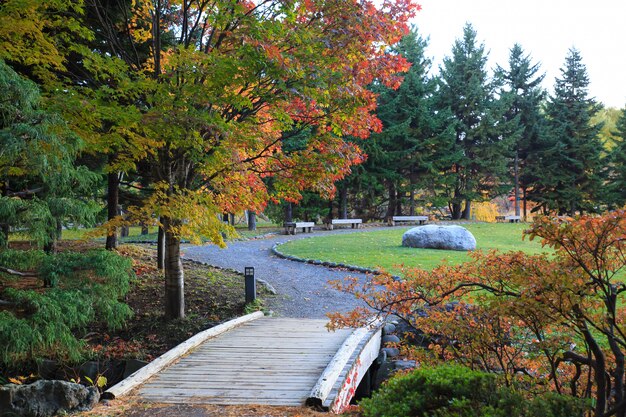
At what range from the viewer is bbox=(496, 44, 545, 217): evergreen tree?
30.8 metres

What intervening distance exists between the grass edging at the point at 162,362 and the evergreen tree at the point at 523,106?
92.9 feet

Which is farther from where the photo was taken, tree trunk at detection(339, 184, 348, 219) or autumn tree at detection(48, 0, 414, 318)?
tree trunk at detection(339, 184, 348, 219)

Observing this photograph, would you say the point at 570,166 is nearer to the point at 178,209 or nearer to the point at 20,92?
the point at 178,209

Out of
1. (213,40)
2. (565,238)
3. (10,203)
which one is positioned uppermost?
(213,40)

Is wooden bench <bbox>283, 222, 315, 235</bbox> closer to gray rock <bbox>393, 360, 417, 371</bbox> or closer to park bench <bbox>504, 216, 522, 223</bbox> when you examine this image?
park bench <bbox>504, 216, 522, 223</bbox>

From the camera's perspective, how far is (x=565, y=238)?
288 centimetres

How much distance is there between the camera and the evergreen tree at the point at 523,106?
30812 mm

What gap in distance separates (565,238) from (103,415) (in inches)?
150

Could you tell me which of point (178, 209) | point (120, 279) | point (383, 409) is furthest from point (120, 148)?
point (383, 409)

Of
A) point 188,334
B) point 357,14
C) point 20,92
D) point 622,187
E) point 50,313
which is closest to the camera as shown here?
point 20,92

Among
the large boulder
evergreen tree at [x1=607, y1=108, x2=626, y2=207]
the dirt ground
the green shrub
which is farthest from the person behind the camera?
evergreen tree at [x1=607, y1=108, x2=626, y2=207]

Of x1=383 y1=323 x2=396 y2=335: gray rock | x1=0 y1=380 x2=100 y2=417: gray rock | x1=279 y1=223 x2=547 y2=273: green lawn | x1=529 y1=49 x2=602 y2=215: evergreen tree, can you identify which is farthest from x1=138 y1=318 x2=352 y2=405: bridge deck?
x1=529 y1=49 x2=602 y2=215: evergreen tree

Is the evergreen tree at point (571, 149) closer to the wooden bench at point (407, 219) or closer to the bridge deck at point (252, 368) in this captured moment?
the wooden bench at point (407, 219)

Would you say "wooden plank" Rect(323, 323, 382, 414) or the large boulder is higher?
the large boulder
